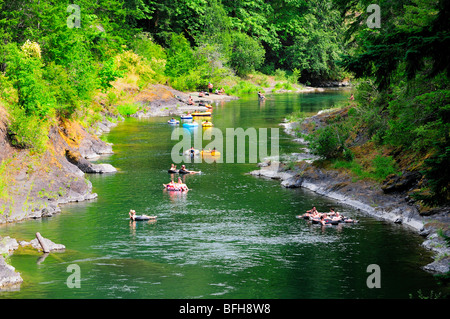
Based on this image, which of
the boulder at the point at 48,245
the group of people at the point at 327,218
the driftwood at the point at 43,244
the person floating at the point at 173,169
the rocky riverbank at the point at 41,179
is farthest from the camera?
the person floating at the point at 173,169

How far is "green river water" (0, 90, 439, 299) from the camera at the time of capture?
958 inches

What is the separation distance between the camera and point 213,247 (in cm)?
2944

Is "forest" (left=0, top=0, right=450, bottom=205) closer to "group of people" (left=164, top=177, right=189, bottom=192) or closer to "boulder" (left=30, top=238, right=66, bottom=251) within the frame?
"group of people" (left=164, top=177, right=189, bottom=192)

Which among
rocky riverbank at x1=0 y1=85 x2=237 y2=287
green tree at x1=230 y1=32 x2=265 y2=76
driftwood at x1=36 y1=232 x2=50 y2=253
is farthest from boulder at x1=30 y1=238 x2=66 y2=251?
green tree at x1=230 y1=32 x2=265 y2=76

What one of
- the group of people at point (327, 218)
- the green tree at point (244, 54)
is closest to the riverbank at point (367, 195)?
the group of people at point (327, 218)

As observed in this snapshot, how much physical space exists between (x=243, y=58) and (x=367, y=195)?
82368mm

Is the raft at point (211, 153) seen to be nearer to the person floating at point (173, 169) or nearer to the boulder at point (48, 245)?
the person floating at point (173, 169)

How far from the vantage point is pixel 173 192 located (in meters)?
40.8

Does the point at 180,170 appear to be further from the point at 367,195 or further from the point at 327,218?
the point at 327,218

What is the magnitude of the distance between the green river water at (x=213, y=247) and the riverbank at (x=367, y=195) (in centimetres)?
73

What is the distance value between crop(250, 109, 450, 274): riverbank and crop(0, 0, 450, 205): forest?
59.7 inches

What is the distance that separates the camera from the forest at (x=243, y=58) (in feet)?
52.1
